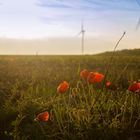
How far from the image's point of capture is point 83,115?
5.68 meters

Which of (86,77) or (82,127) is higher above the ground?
(86,77)

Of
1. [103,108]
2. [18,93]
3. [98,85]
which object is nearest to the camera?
[103,108]

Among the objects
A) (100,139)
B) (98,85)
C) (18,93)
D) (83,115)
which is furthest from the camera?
(98,85)

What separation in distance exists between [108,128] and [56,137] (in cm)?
70

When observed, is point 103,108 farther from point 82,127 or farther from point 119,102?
point 82,127

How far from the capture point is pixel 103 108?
617 cm

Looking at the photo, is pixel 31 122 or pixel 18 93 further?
pixel 18 93

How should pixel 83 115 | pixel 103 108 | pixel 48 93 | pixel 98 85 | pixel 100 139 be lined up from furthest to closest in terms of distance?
pixel 98 85
pixel 48 93
pixel 103 108
pixel 83 115
pixel 100 139

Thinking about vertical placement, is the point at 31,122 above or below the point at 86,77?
below

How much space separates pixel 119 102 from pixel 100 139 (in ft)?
4.12

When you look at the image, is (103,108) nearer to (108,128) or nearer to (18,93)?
(108,128)

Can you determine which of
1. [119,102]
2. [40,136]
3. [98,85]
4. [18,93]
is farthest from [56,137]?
A: [98,85]

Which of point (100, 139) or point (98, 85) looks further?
point (98, 85)

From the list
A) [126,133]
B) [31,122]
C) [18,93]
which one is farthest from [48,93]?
[126,133]
